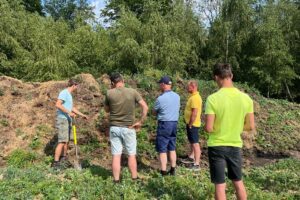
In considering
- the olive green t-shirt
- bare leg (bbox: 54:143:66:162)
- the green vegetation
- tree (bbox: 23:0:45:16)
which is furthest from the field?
tree (bbox: 23:0:45:16)

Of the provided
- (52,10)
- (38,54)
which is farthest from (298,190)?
(52,10)

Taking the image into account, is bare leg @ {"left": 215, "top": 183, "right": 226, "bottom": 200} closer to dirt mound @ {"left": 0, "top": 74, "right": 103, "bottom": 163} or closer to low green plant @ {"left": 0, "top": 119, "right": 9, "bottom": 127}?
dirt mound @ {"left": 0, "top": 74, "right": 103, "bottom": 163}

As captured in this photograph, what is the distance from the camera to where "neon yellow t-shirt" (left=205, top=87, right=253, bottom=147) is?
4.99 meters

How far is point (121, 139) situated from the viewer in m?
6.88

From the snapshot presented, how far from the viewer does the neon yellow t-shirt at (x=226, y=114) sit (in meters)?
4.99

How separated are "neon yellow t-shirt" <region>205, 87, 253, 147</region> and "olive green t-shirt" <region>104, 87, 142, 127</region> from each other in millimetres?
2069

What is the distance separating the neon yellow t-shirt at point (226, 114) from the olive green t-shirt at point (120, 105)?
6.79ft

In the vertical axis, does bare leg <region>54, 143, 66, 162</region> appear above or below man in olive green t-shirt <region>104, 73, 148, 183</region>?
below

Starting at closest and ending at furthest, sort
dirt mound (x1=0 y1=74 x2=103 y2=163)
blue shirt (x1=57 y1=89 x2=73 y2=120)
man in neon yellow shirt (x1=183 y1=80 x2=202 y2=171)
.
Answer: man in neon yellow shirt (x1=183 y1=80 x2=202 y2=171)
blue shirt (x1=57 y1=89 x2=73 y2=120)
dirt mound (x1=0 y1=74 x2=103 y2=163)

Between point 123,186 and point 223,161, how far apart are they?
2082 mm

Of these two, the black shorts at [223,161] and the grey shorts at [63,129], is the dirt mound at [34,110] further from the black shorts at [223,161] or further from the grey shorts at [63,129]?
the black shorts at [223,161]

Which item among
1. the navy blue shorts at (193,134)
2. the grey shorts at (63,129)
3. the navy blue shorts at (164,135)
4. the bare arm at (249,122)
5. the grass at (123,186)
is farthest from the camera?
the navy blue shorts at (193,134)

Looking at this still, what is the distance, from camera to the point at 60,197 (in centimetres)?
601

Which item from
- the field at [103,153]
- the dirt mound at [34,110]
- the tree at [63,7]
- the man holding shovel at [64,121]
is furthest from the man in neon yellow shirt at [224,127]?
the tree at [63,7]
